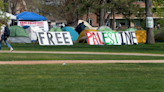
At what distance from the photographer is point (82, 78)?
37.2ft

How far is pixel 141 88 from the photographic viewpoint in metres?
9.73

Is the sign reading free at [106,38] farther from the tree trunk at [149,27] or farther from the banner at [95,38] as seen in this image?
the tree trunk at [149,27]

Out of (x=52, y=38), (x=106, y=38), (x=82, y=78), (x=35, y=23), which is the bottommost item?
(x=106, y=38)

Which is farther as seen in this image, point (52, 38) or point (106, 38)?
point (106, 38)

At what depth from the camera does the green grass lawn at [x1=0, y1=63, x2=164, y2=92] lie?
9625 mm

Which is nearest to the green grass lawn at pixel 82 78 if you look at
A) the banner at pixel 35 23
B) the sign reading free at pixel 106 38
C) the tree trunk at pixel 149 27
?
the sign reading free at pixel 106 38

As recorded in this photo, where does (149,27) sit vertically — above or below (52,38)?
above

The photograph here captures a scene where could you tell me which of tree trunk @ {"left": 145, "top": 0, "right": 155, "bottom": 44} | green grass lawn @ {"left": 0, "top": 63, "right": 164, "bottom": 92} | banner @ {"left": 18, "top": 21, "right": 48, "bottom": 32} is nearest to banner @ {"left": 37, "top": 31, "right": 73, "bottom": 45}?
tree trunk @ {"left": 145, "top": 0, "right": 155, "bottom": 44}

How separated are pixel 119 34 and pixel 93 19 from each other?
78.8 metres

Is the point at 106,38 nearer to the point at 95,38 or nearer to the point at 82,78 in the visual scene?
the point at 95,38

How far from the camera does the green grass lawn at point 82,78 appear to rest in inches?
379

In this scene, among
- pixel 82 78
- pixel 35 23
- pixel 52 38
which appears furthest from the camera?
pixel 35 23

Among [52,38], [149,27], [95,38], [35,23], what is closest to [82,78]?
[52,38]

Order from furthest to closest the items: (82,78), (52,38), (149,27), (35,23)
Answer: (35,23)
(149,27)
(52,38)
(82,78)
